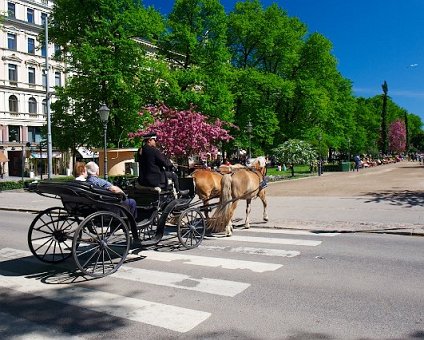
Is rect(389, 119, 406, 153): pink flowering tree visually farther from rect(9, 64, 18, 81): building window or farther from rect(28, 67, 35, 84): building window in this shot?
rect(9, 64, 18, 81): building window

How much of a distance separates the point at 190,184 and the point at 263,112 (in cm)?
3153

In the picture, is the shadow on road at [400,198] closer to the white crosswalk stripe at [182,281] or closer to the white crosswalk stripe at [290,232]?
the white crosswalk stripe at [290,232]

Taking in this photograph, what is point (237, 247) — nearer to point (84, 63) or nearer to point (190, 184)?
point (190, 184)

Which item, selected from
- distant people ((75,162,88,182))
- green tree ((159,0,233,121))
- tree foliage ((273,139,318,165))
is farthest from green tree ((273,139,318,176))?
distant people ((75,162,88,182))

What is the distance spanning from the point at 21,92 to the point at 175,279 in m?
57.1

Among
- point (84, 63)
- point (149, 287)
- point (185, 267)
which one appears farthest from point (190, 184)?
point (84, 63)

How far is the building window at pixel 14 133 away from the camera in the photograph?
54844mm

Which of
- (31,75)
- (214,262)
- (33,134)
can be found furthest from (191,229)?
(31,75)

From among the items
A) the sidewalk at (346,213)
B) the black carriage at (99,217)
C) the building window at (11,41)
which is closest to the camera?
the black carriage at (99,217)

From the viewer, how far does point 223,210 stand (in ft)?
31.2

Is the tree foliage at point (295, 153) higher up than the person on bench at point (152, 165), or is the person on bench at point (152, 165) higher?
the tree foliage at point (295, 153)

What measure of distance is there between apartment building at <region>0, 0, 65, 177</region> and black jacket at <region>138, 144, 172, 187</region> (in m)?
49.2

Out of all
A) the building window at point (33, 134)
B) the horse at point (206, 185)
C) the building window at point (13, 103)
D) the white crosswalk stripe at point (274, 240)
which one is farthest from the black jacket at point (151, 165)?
the building window at point (33, 134)

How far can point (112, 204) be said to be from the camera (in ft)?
21.8
